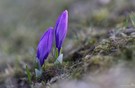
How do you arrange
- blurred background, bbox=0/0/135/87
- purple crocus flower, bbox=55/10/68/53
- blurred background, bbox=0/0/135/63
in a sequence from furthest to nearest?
blurred background, bbox=0/0/135/63 → blurred background, bbox=0/0/135/87 → purple crocus flower, bbox=55/10/68/53

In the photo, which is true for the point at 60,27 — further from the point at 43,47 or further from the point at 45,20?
the point at 45,20

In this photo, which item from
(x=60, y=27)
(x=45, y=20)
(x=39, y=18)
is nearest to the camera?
(x=60, y=27)

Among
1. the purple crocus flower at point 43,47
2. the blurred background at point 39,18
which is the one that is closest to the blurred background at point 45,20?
the blurred background at point 39,18

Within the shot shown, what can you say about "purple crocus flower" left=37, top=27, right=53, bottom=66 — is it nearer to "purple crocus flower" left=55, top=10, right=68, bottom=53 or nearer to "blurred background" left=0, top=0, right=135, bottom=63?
"purple crocus flower" left=55, top=10, right=68, bottom=53

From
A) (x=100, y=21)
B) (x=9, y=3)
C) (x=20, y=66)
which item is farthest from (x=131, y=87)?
(x=9, y=3)

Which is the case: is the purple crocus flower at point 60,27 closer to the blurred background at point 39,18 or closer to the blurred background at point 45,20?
the blurred background at point 45,20

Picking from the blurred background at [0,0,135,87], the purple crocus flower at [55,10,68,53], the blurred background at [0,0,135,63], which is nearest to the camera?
the purple crocus flower at [55,10,68,53]

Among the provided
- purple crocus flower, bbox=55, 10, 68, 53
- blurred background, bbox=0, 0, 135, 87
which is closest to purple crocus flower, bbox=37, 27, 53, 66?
purple crocus flower, bbox=55, 10, 68, 53

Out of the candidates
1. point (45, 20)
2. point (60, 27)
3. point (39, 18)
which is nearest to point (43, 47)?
point (60, 27)
